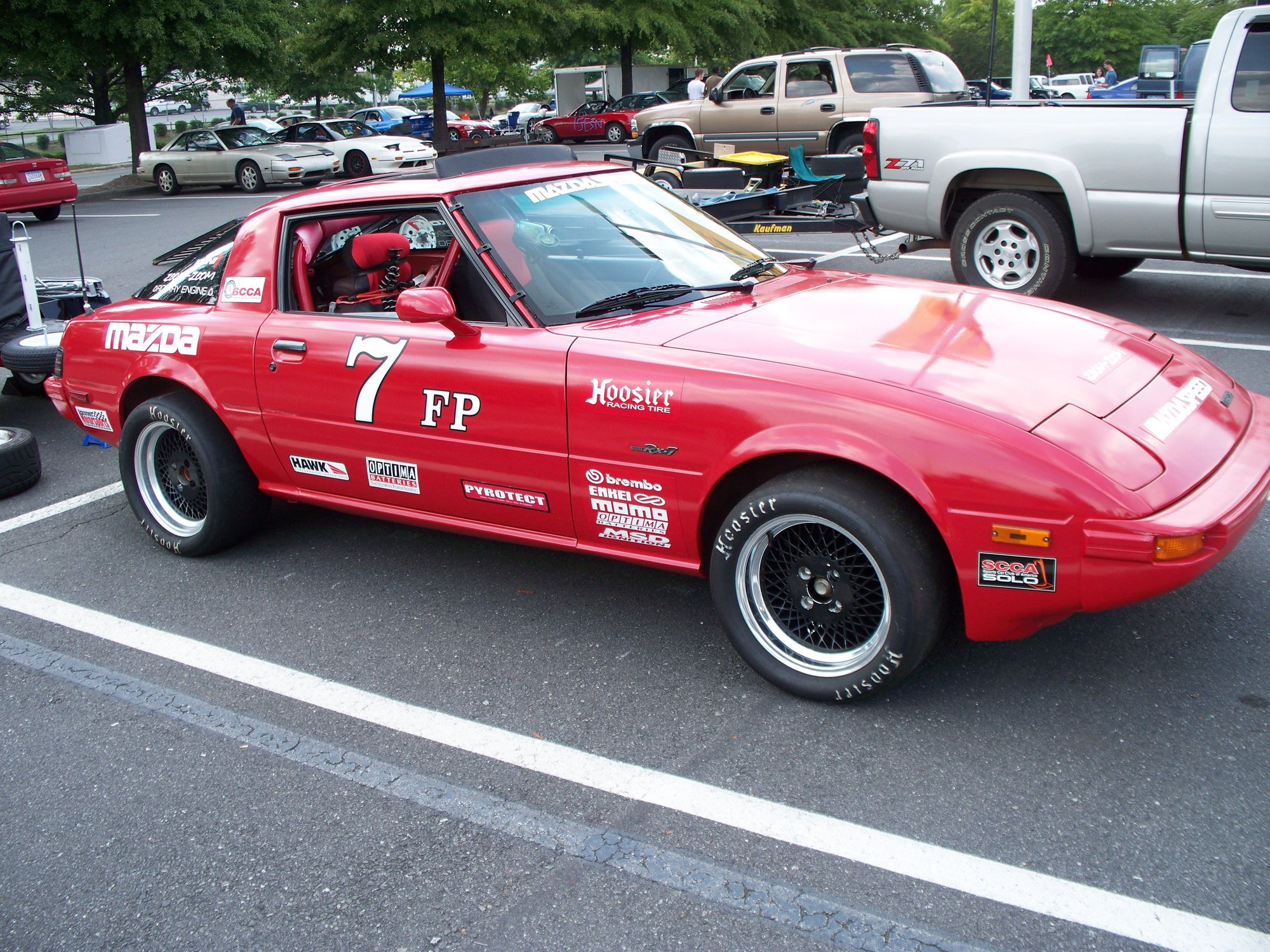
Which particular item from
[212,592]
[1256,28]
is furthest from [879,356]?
[1256,28]

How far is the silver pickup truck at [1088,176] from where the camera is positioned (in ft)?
22.0

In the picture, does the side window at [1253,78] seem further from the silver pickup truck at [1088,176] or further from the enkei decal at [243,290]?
the enkei decal at [243,290]

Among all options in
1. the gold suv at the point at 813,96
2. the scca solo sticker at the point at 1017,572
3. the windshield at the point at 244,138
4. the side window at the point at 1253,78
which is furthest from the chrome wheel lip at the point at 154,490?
the windshield at the point at 244,138

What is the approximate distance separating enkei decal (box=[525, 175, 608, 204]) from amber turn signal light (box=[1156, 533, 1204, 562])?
241 cm

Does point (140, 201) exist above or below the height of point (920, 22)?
below

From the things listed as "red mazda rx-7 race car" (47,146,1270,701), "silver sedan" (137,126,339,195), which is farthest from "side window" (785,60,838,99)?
"red mazda rx-7 race car" (47,146,1270,701)

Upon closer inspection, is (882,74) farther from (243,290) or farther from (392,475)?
(392,475)

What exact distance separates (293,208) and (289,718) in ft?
6.71

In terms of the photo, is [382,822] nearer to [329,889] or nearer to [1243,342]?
[329,889]

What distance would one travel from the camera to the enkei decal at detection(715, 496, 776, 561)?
10.1ft

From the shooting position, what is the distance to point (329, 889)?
2615 millimetres

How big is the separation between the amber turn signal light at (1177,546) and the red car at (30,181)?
17921 millimetres

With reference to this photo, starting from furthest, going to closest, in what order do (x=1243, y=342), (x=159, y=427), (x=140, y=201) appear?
(x=140, y=201), (x=1243, y=342), (x=159, y=427)

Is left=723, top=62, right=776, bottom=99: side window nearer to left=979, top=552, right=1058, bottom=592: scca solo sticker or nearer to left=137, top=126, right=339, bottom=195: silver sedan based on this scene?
left=137, top=126, right=339, bottom=195: silver sedan
